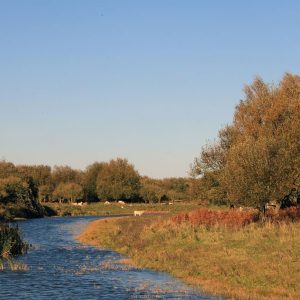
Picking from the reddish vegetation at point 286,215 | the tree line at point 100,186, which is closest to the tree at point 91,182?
the tree line at point 100,186

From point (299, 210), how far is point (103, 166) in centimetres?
11158

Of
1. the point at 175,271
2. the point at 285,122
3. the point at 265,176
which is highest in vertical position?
the point at 285,122

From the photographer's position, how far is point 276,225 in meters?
43.4

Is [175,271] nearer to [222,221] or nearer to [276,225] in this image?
[276,225]

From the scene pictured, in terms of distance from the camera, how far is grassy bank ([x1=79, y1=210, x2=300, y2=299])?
984 inches

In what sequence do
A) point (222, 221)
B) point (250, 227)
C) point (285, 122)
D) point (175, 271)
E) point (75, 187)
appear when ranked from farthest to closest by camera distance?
point (75, 187), point (285, 122), point (222, 221), point (250, 227), point (175, 271)

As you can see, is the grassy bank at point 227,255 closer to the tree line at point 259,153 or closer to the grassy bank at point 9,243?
the tree line at point 259,153

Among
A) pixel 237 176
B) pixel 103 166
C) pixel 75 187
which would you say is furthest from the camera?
pixel 103 166

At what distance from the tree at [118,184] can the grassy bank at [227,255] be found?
9418 centimetres

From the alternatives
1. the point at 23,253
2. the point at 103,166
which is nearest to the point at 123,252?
the point at 23,253

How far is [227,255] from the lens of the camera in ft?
106

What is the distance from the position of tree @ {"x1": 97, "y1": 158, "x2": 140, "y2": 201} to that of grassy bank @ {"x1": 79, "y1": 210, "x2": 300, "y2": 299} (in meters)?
94.2

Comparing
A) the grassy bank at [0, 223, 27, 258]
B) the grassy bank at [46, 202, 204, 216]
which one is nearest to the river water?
the grassy bank at [0, 223, 27, 258]

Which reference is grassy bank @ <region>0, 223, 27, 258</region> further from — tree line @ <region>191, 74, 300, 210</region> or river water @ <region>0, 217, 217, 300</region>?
tree line @ <region>191, 74, 300, 210</region>
